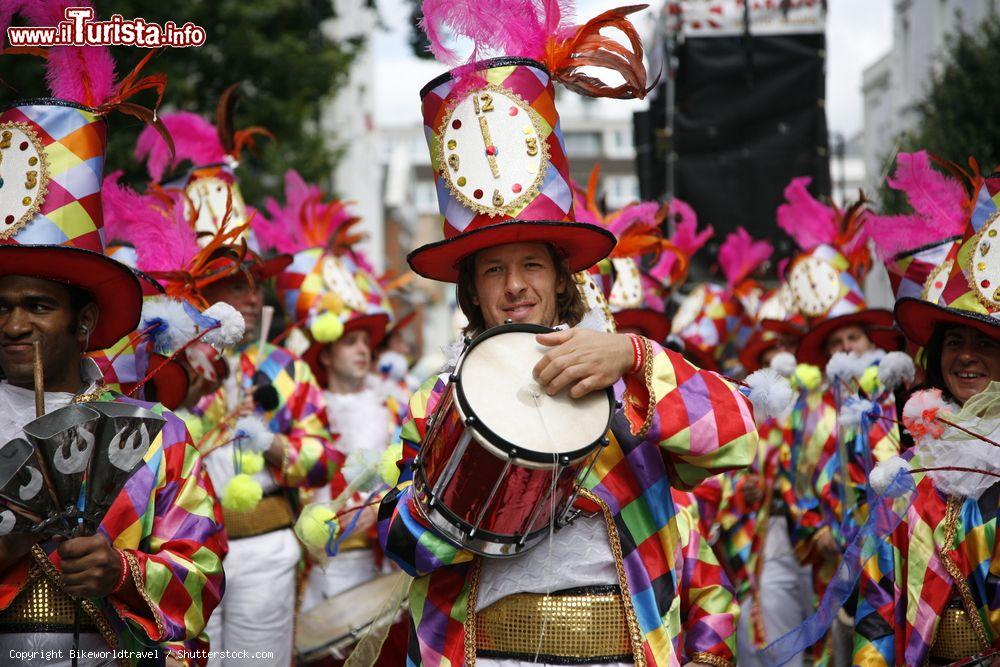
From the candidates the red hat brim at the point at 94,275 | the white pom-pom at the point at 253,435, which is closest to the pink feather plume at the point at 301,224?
the white pom-pom at the point at 253,435

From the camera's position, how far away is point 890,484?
13.3ft

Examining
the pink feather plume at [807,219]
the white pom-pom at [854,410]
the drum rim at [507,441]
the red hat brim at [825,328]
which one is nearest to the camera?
the drum rim at [507,441]

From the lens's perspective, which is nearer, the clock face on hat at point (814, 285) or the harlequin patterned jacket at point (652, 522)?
the harlequin patterned jacket at point (652, 522)

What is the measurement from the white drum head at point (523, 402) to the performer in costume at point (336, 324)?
185 inches

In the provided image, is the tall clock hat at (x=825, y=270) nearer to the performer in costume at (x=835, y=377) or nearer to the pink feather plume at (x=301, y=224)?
the performer in costume at (x=835, y=377)

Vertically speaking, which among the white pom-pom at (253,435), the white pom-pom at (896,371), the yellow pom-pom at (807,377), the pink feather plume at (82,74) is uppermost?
the pink feather plume at (82,74)

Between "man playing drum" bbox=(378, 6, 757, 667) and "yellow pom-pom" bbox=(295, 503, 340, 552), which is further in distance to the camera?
"yellow pom-pom" bbox=(295, 503, 340, 552)

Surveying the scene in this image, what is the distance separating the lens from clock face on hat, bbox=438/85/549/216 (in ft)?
11.9

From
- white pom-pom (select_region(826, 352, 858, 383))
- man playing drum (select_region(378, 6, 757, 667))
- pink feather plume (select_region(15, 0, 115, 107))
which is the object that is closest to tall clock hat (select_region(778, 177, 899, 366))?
white pom-pom (select_region(826, 352, 858, 383))

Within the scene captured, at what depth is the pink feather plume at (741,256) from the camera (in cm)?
1089

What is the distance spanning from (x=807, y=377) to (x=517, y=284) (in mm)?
4440

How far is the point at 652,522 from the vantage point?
3.46 metres

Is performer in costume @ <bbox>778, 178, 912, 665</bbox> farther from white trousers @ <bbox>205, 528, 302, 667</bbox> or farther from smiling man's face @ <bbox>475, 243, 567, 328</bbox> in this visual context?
white trousers @ <bbox>205, 528, 302, 667</bbox>

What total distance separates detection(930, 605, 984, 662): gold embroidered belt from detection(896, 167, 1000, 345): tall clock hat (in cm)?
98
